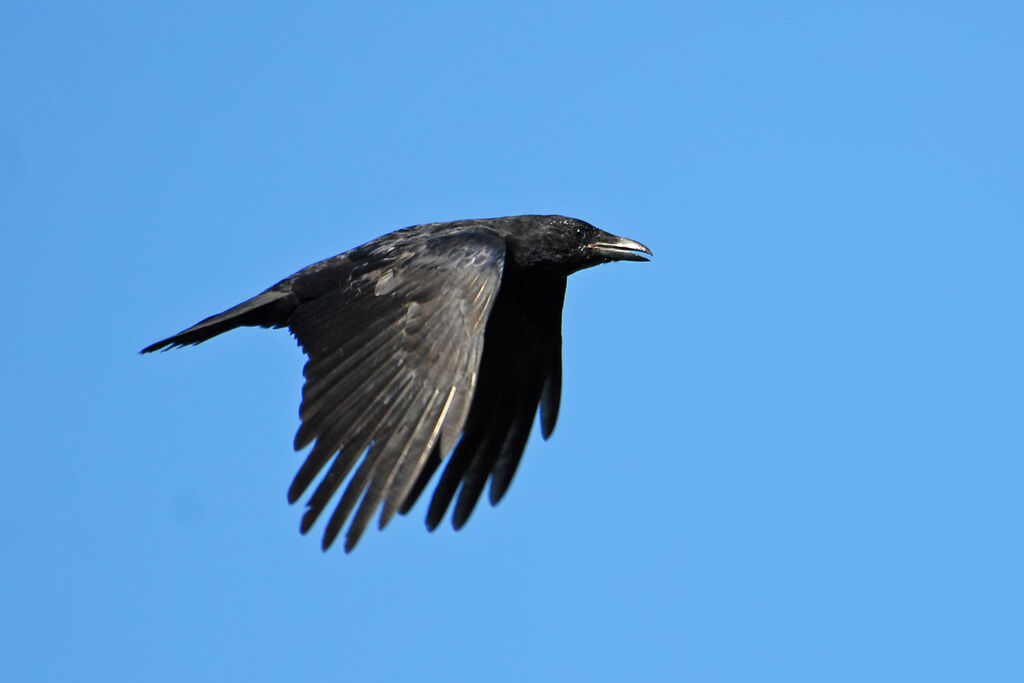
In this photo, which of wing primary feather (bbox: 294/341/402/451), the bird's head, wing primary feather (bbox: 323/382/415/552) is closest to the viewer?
wing primary feather (bbox: 323/382/415/552)

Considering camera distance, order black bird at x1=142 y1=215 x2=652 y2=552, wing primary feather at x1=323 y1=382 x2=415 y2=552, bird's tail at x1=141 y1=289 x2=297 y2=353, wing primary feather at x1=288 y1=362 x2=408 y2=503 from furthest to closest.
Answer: bird's tail at x1=141 y1=289 x2=297 y2=353 → black bird at x1=142 y1=215 x2=652 y2=552 → wing primary feather at x1=288 y1=362 x2=408 y2=503 → wing primary feather at x1=323 y1=382 x2=415 y2=552

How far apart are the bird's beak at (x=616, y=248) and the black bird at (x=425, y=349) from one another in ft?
0.04

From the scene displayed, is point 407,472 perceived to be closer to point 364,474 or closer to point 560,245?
point 364,474

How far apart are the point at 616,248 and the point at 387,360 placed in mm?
3408

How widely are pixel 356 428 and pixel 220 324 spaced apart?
2544 millimetres

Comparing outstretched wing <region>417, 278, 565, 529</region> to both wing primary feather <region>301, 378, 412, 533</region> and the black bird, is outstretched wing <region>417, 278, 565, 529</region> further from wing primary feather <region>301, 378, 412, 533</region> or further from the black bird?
wing primary feather <region>301, 378, 412, 533</region>

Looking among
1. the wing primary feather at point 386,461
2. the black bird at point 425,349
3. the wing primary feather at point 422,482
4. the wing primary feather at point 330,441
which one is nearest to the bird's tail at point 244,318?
the black bird at point 425,349

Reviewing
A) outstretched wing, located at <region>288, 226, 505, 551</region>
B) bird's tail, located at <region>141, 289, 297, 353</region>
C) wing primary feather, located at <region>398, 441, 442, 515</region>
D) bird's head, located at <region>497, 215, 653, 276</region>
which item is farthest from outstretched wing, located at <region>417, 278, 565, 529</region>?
bird's tail, located at <region>141, 289, 297, 353</region>

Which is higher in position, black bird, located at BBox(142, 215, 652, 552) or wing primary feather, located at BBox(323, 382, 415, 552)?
black bird, located at BBox(142, 215, 652, 552)

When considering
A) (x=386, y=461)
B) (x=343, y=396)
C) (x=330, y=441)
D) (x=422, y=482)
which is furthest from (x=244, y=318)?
(x=386, y=461)

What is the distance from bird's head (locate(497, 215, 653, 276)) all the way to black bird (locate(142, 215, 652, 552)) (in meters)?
0.01

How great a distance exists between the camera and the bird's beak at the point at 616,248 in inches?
448

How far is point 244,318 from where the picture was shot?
10.2 metres

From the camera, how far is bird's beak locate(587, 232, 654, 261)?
37.3 feet
